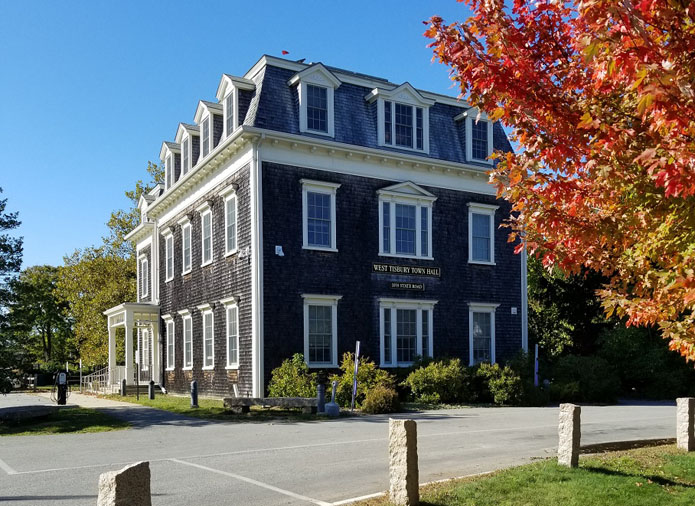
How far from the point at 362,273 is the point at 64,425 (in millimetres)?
11149

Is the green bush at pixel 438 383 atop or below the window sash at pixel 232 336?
below

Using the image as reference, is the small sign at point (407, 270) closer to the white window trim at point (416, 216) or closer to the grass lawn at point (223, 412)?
the white window trim at point (416, 216)

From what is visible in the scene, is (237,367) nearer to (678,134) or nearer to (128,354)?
(128,354)

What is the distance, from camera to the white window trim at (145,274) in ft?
124

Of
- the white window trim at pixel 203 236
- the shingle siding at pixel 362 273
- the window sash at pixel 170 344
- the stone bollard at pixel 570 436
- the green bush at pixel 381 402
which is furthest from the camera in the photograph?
the window sash at pixel 170 344

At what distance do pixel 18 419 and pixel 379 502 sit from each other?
14.3 m

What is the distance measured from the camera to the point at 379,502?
26.6 ft

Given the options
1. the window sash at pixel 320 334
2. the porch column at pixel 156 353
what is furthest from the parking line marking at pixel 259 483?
the porch column at pixel 156 353

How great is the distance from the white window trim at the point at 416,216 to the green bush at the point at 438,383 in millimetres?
4703

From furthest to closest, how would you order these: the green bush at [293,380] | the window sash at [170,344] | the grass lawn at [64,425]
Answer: the window sash at [170,344] → the green bush at [293,380] → the grass lawn at [64,425]

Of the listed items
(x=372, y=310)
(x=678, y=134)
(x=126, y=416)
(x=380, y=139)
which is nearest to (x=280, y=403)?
(x=126, y=416)

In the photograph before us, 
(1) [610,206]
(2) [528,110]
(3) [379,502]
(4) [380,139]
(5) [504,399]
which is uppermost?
(4) [380,139]

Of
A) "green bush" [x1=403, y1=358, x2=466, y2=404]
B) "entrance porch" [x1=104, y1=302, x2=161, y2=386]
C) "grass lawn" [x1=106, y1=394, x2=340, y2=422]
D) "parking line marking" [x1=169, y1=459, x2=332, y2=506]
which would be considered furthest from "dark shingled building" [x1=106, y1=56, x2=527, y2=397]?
"parking line marking" [x1=169, y1=459, x2=332, y2=506]

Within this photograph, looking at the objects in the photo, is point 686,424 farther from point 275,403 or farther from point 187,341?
point 187,341
